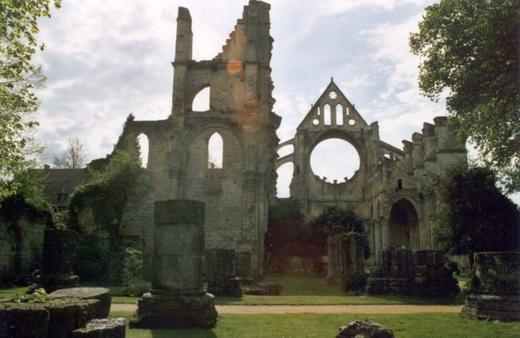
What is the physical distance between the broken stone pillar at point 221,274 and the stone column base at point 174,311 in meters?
5.68

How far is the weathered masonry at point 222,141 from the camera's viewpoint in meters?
21.5

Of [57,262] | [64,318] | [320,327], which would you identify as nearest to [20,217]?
[57,262]

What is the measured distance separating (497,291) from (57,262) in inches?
410

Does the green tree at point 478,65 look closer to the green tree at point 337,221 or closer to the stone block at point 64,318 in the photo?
the stone block at point 64,318

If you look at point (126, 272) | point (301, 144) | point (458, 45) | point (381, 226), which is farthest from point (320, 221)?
point (458, 45)

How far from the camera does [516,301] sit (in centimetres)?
835

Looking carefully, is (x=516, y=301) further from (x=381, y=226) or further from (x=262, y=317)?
(x=381, y=226)

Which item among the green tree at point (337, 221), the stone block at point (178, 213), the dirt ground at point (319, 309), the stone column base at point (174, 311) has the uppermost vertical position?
the green tree at point (337, 221)

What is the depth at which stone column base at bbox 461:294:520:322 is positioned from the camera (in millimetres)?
8305

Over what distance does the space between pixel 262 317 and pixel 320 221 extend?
86.9 ft

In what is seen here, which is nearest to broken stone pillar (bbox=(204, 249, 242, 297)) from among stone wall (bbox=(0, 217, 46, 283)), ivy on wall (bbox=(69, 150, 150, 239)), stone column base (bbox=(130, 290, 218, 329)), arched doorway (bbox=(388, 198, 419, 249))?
stone column base (bbox=(130, 290, 218, 329))

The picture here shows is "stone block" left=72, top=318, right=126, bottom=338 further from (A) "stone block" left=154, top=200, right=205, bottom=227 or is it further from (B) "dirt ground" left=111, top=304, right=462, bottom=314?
(B) "dirt ground" left=111, top=304, right=462, bottom=314

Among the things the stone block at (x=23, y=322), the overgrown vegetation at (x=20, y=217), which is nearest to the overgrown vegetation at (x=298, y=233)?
the overgrown vegetation at (x=20, y=217)

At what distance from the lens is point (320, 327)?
24.7 feet
